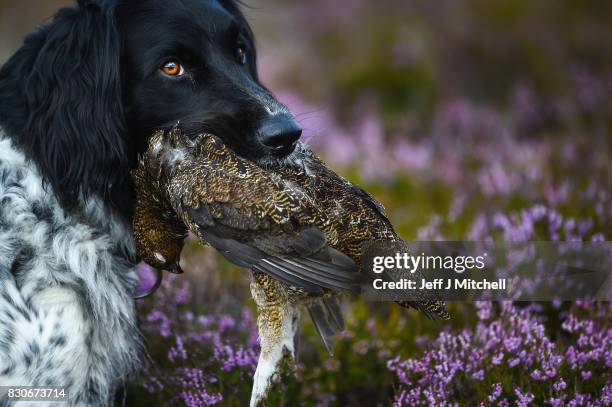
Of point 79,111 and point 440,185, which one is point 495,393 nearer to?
point 79,111

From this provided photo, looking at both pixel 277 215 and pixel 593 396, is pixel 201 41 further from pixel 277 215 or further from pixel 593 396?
pixel 593 396

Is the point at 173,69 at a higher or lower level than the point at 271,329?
higher

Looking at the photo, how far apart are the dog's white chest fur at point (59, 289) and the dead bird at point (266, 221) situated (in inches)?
7.9

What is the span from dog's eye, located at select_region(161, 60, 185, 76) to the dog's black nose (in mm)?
465

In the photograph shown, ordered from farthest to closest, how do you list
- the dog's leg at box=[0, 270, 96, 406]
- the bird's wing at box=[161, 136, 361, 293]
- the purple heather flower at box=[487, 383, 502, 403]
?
the purple heather flower at box=[487, 383, 502, 403] → the dog's leg at box=[0, 270, 96, 406] → the bird's wing at box=[161, 136, 361, 293]

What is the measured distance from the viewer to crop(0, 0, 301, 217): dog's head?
251 cm

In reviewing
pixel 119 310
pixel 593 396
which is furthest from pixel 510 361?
pixel 119 310

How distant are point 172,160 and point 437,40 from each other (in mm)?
7610

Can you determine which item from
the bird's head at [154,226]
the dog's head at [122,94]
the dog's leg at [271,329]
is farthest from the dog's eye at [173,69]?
the dog's leg at [271,329]

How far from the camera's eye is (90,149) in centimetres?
250

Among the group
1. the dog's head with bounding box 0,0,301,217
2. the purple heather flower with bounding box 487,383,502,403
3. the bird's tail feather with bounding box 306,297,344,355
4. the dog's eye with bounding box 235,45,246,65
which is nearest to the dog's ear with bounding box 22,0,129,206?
the dog's head with bounding box 0,0,301,217

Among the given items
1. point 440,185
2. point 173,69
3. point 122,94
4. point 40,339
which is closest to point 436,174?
point 440,185

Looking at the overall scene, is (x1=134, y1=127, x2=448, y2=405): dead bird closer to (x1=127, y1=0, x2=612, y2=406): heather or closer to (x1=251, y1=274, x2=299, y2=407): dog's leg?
(x1=251, y1=274, x2=299, y2=407): dog's leg

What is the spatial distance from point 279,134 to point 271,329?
26.8 inches
